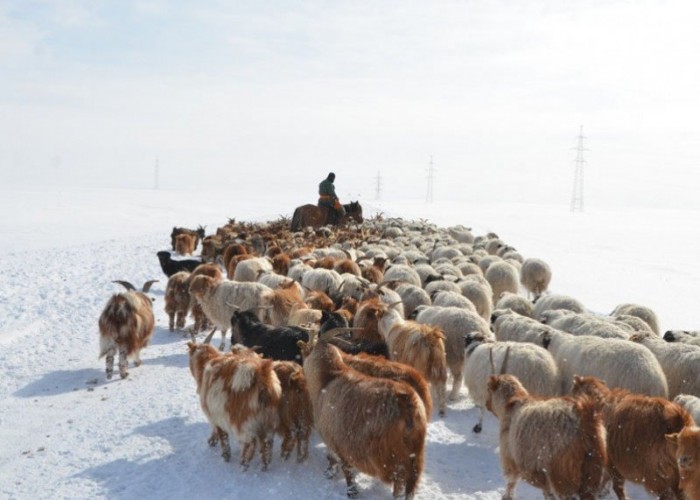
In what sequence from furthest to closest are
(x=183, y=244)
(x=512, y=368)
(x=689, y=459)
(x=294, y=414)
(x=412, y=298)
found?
1. (x=183, y=244)
2. (x=412, y=298)
3. (x=512, y=368)
4. (x=294, y=414)
5. (x=689, y=459)

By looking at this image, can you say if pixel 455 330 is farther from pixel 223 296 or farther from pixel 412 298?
pixel 223 296

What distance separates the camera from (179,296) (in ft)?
36.0

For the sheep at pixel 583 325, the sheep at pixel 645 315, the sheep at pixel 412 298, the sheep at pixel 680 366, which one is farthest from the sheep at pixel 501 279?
the sheep at pixel 680 366

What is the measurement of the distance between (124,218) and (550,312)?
34682 millimetres

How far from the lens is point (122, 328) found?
8234 mm

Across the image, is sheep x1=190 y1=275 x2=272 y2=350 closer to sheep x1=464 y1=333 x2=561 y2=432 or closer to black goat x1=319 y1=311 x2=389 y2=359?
black goat x1=319 y1=311 x2=389 y2=359

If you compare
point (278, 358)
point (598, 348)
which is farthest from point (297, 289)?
point (598, 348)

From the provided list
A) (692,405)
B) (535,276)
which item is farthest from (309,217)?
(692,405)

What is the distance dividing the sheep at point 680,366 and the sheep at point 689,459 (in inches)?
110

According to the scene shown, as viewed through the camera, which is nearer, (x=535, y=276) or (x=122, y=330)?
(x=122, y=330)

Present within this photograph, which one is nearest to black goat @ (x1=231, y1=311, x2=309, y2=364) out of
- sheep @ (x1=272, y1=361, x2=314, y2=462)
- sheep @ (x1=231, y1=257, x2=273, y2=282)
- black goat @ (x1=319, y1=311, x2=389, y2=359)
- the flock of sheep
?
the flock of sheep

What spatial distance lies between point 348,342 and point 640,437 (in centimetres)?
329

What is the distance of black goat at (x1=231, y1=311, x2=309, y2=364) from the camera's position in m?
7.16

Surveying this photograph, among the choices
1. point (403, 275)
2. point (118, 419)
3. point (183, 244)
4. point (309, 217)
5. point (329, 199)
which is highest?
point (329, 199)
